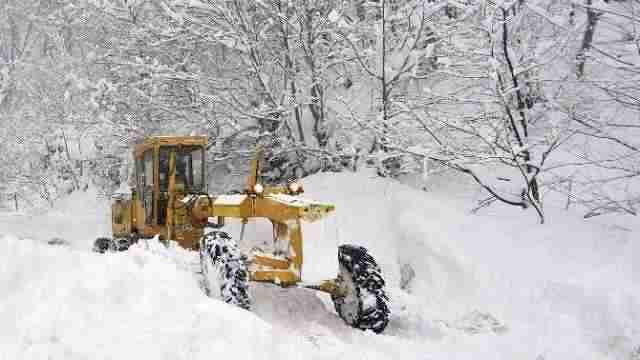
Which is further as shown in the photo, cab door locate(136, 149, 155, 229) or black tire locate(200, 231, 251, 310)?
cab door locate(136, 149, 155, 229)

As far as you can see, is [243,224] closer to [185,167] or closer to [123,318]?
[185,167]

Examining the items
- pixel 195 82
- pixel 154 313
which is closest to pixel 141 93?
pixel 195 82

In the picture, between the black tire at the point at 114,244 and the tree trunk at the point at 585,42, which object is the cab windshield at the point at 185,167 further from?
the tree trunk at the point at 585,42

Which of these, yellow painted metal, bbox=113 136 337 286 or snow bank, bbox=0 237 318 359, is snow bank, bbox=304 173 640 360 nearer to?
yellow painted metal, bbox=113 136 337 286

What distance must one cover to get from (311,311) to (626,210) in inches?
141

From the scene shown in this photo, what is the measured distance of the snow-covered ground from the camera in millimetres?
5289

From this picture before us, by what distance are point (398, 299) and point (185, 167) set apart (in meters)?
3.43

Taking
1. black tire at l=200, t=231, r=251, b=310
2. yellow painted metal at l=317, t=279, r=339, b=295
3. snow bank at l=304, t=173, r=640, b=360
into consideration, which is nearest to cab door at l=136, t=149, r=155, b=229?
snow bank at l=304, t=173, r=640, b=360

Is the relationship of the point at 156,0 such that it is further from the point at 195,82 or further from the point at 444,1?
the point at 444,1

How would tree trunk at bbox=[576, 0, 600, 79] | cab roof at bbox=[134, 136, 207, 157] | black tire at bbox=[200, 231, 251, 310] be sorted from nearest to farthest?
black tire at bbox=[200, 231, 251, 310]
tree trunk at bbox=[576, 0, 600, 79]
cab roof at bbox=[134, 136, 207, 157]

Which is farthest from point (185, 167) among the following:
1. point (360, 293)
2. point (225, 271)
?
point (360, 293)

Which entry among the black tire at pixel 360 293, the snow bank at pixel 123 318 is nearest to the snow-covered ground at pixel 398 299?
the snow bank at pixel 123 318

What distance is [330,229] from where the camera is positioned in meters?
10.7

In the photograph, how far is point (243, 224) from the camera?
8.22 meters
